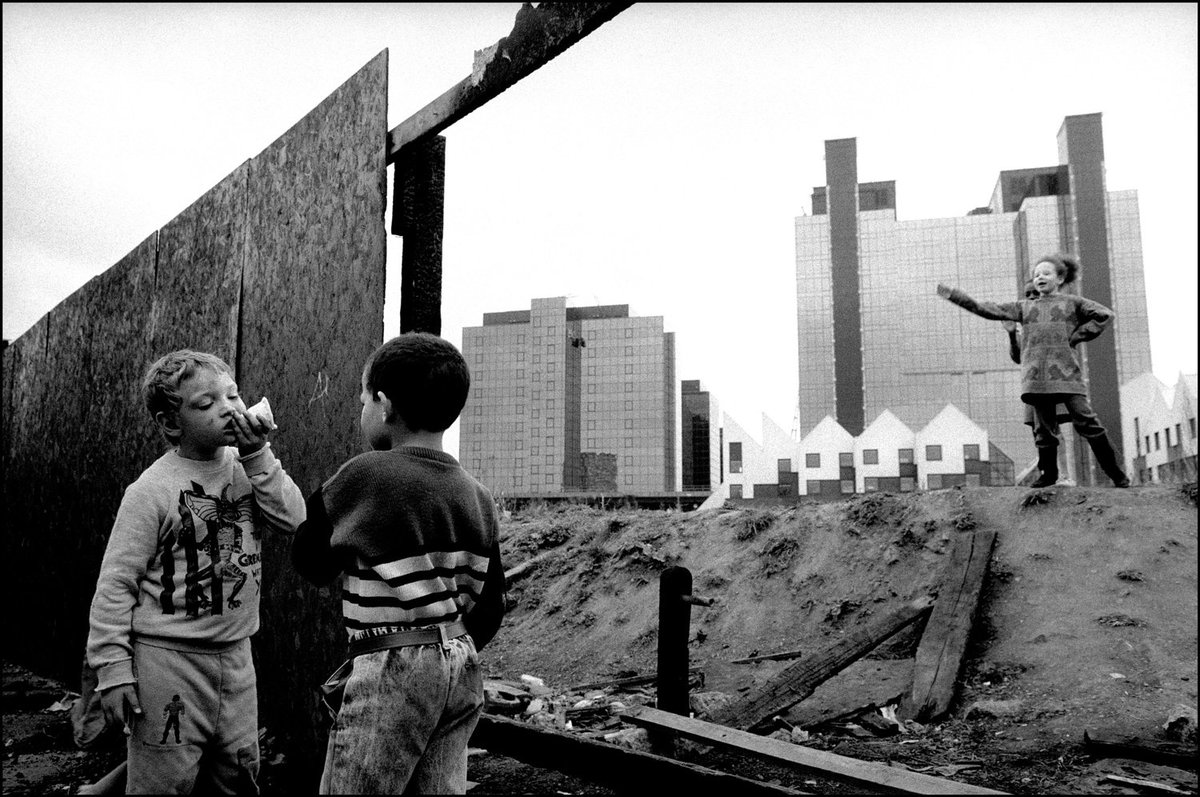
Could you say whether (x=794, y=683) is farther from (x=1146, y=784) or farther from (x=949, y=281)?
(x=949, y=281)

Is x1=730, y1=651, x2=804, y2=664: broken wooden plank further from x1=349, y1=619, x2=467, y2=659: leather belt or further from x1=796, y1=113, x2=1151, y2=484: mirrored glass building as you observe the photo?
x1=796, y1=113, x2=1151, y2=484: mirrored glass building

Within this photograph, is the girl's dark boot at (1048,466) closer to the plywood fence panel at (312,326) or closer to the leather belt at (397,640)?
the plywood fence panel at (312,326)

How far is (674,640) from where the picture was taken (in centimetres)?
423

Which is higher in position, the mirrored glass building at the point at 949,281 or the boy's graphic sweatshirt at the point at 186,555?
the mirrored glass building at the point at 949,281

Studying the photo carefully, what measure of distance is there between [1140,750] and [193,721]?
14.0 feet

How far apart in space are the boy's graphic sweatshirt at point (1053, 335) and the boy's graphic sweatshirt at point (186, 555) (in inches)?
230

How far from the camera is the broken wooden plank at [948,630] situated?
529 cm

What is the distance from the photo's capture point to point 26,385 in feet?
21.7

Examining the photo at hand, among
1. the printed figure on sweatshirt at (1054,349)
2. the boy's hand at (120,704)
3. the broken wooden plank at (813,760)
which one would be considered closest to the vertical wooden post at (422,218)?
the boy's hand at (120,704)

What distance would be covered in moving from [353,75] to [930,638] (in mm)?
4998

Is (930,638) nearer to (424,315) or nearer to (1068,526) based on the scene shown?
(1068,526)

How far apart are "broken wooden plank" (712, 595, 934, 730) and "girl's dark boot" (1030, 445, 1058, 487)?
296cm

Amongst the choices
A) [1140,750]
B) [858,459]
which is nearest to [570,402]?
[858,459]

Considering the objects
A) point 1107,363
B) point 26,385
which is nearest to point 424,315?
point 26,385
